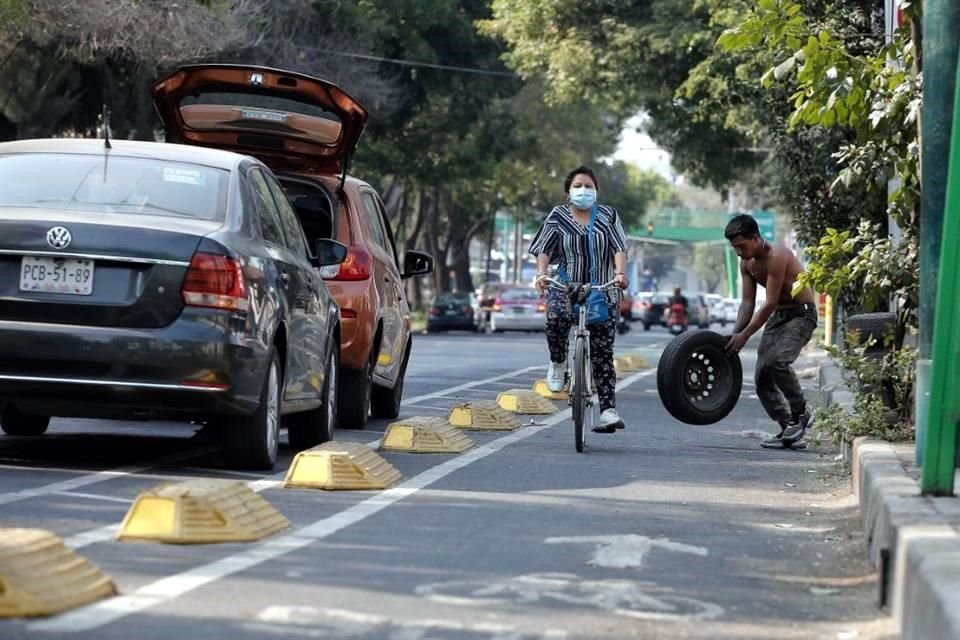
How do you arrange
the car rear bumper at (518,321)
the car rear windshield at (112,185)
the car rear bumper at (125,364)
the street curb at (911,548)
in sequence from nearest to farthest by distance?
the street curb at (911,548)
the car rear bumper at (125,364)
the car rear windshield at (112,185)
the car rear bumper at (518,321)

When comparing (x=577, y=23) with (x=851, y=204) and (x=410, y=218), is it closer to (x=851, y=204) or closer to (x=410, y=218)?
(x=851, y=204)

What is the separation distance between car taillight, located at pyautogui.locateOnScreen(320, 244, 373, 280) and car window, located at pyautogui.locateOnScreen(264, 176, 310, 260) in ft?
5.19

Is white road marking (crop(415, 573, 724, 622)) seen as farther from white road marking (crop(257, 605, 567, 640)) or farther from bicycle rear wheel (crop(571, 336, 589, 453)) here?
bicycle rear wheel (crop(571, 336, 589, 453))

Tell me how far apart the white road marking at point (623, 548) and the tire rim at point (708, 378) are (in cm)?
493

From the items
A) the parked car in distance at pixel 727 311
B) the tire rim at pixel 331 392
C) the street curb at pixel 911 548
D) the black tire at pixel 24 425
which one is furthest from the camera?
the parked car in distance at pixel 727 311


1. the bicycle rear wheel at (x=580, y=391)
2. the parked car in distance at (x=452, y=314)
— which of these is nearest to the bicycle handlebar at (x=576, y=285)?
the bicycle rear wheel at (x=580, y=391)

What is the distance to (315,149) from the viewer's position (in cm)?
1390

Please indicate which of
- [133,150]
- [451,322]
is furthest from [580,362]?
[451,322]

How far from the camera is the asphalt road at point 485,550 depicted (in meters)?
6.11

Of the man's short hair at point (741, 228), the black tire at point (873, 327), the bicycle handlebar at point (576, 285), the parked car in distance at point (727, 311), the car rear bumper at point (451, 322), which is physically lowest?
the car rear bumper at point (451, 322)

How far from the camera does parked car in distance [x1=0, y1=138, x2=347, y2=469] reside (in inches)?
370

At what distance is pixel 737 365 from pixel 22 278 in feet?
18.2

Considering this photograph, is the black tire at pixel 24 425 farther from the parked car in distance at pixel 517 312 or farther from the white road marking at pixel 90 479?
the parked car in distance at pixel 517 312

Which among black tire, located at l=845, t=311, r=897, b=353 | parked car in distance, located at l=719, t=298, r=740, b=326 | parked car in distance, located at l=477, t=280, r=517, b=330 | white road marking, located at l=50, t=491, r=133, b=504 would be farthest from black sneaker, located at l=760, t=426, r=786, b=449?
parked car in distance, located at l=719, t=298, r=740, b=326
